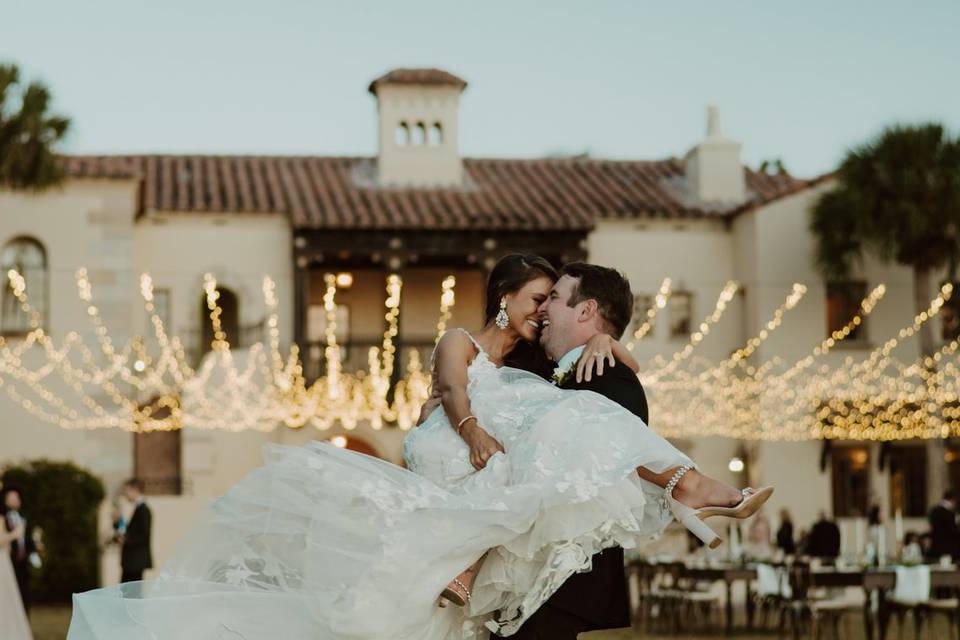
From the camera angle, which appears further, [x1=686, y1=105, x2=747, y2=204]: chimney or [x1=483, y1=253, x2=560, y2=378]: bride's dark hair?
[x1=686, y1=105, x2=747, y2=204]: chimney

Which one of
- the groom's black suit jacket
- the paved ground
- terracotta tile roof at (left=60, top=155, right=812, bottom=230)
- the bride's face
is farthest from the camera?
terracotta tile roof at (left=60, top=155, right=812, bottom=230)

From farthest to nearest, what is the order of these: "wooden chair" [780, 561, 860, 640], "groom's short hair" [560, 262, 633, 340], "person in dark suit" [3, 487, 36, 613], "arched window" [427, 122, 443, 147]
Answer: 1. "arched window" [427, 122, 443, 147]
2. "wooden chair" [780, 561, 860, 640]
3. "person in dark suit" [3, 487, 36, 613]
4. "groom's short hair" [560, 262, 633, 340]

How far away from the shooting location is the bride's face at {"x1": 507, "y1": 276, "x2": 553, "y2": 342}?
5.83 meters

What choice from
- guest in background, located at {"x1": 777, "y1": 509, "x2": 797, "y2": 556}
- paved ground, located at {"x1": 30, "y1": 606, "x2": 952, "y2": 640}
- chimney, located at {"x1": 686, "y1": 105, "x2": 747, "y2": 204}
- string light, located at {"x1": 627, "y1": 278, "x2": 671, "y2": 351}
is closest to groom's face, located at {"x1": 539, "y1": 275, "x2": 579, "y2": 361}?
paved ground, located at {"x1": 30, "y1": 606, "x2": 952, "y2": 640}

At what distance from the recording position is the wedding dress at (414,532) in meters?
5.07

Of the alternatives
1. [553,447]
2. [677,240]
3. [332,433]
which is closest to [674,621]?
[332,433]

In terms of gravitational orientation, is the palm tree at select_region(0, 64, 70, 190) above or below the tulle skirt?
above

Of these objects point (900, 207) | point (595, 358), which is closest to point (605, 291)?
point (595, 358)

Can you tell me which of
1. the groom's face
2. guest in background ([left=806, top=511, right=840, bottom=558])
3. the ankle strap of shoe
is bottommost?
guest in background ([left=806, top=511, right=840, bottom=558])

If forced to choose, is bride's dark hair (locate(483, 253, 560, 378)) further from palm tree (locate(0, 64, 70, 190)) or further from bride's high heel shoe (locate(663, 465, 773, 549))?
palm tree (locate(0, 64, 70, 190))

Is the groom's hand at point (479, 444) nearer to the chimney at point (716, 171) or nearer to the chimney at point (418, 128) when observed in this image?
the chimney at point (418, 128)

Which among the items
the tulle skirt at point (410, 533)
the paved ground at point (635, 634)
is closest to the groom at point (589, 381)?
the tulle skirt at point (410, 533)

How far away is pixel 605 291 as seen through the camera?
5.50m

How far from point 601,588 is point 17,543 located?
41.3 feet
